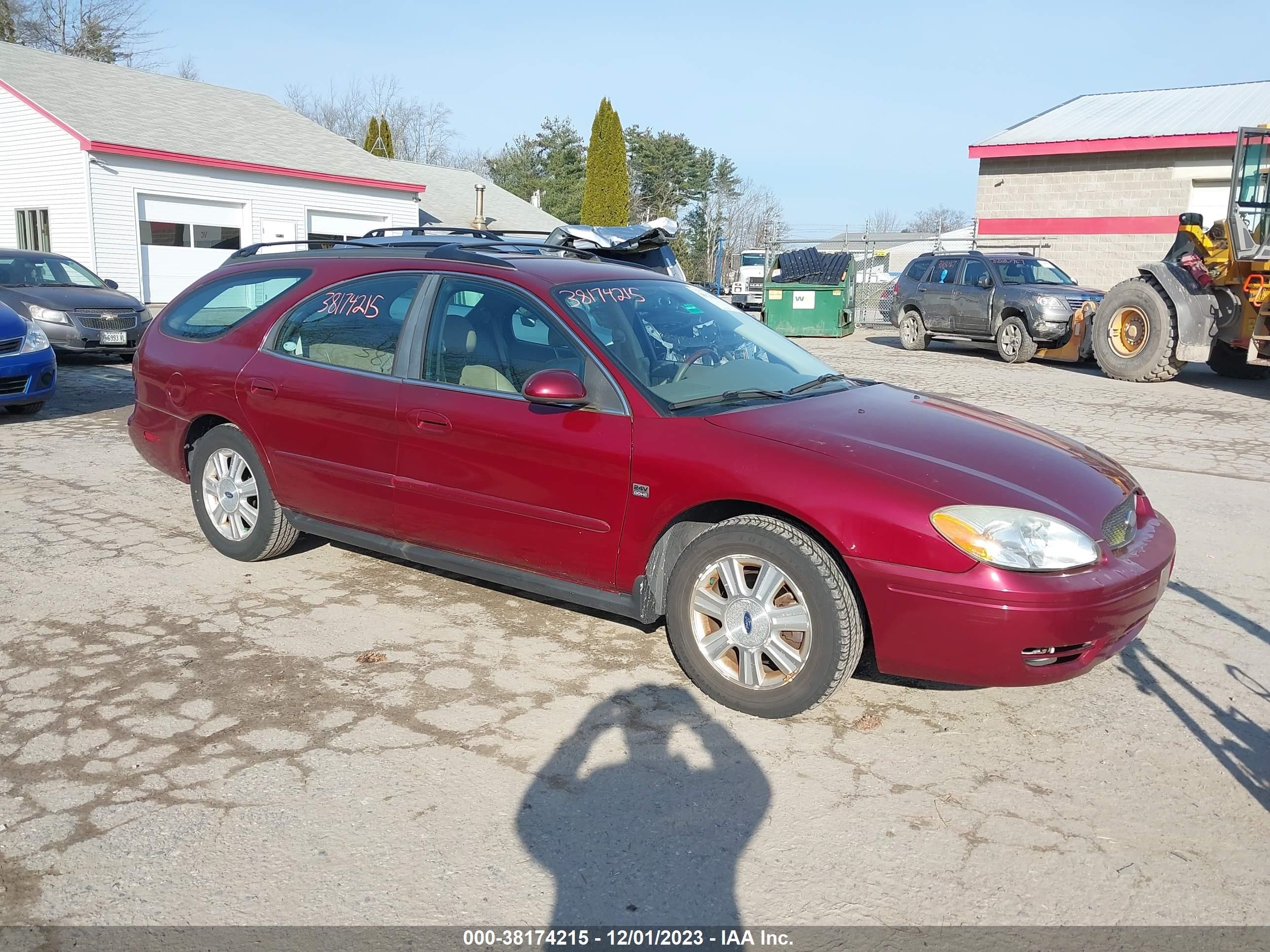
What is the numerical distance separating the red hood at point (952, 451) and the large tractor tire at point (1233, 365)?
11.9 m

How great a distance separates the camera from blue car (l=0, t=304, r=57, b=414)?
29.5ft

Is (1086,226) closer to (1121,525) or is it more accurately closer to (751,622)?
(1121,525)

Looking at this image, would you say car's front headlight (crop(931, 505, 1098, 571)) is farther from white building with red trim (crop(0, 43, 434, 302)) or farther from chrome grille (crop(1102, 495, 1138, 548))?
white building with red trim (crop(0, 43, 434, 302))

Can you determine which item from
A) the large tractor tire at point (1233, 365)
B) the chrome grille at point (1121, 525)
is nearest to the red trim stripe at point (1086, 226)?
the large tractor tire at point (1233, 365)

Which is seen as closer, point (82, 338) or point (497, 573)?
point (497, 573)

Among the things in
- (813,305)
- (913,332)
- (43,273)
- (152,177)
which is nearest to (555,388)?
(43,273)

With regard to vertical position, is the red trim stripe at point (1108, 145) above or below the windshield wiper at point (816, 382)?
above

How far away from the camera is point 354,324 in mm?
4871

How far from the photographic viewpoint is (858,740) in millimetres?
3613

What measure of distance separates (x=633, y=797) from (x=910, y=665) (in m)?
1.06

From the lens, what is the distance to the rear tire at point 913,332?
19516 millimetres

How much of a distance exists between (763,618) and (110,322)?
12155 mm

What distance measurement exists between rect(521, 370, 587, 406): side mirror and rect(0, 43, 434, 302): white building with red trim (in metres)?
20.0

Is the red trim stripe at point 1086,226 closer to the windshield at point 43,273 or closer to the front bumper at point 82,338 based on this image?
the front bumper at point 82,338
